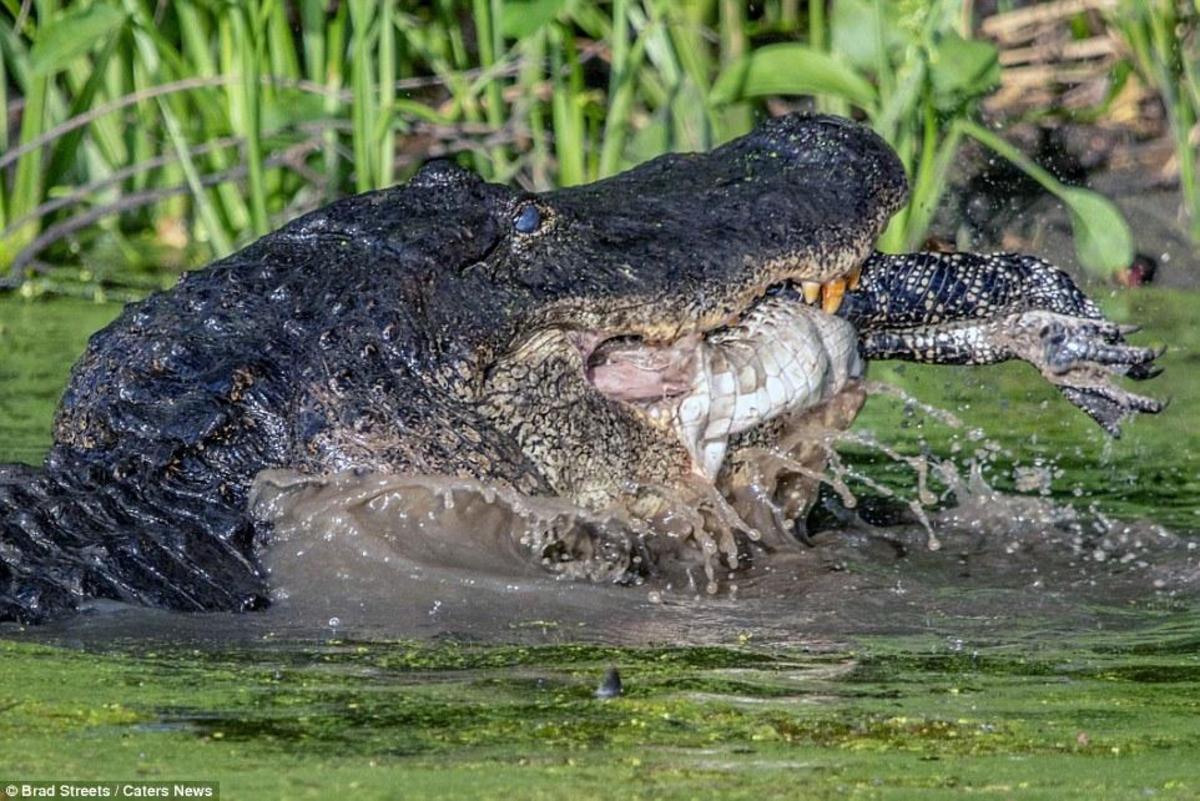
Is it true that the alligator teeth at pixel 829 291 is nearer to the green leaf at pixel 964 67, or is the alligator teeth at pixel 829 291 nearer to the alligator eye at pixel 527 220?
the alligator eye at pixel 527 220

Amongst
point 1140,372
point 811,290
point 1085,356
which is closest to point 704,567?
point 811,290

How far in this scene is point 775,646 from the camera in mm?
3178

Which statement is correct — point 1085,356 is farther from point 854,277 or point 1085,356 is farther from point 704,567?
point 704,567

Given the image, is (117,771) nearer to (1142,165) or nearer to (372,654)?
(372,654)

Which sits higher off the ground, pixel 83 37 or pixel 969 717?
pixel 83 37

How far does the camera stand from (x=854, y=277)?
3.90m

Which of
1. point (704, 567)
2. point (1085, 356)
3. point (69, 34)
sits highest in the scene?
point (69, 34)

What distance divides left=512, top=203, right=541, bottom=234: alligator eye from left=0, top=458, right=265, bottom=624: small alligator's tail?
697 mm

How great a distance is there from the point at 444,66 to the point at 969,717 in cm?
499

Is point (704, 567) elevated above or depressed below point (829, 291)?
below

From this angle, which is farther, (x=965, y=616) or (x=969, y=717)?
(x=965, y=616)

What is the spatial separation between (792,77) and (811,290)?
2.99 meters

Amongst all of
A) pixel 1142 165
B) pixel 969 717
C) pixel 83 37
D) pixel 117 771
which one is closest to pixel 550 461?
pixel 969 717

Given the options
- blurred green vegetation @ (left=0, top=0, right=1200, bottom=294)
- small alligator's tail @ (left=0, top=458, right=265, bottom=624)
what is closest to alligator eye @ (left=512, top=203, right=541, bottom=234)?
small alligator's tail @ (left=0, top=458, right=265, bottom=624)
